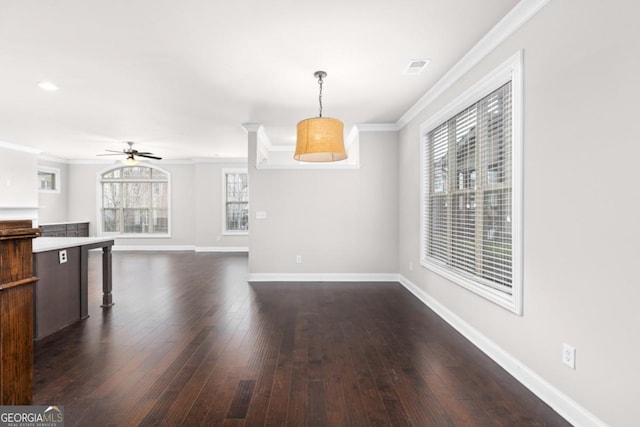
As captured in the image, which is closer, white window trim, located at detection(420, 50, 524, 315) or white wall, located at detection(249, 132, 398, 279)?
white window trim, located at detection(420, 50, 524, 315)

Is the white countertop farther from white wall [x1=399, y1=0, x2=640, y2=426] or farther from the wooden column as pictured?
white wall [x1=399, y1=0, x2=640, y2=426]

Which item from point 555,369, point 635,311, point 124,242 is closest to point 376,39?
point 635,311

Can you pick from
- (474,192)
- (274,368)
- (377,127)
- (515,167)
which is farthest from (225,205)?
(515,167)

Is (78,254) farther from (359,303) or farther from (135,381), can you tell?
(359,303)

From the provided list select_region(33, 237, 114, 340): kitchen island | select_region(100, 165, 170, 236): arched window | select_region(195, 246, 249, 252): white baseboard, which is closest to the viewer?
select_region(33, 237, 114, 340): kitchen island

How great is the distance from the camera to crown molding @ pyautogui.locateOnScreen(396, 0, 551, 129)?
7.24ft

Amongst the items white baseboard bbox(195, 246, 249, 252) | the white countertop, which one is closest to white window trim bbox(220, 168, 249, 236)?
white baseboard bbox(195, 246, 249, 252)

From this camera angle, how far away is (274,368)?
2.46 m

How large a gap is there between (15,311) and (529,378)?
9.05 feet

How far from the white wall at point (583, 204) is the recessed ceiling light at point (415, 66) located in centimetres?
79

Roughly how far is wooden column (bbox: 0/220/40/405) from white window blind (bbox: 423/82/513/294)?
2783 millimetres

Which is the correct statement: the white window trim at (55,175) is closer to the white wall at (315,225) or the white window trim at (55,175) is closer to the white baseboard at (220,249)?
the white baseboard at (220,249)

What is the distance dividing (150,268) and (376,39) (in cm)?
611

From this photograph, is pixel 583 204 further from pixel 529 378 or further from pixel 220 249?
pixel 220 249
